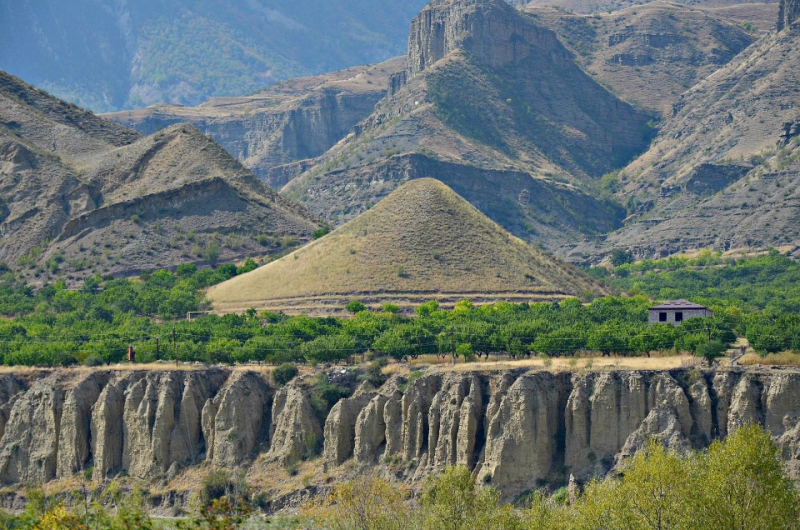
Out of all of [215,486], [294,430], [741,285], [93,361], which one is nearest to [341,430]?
[294,430]

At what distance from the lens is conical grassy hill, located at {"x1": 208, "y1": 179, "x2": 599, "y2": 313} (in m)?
143

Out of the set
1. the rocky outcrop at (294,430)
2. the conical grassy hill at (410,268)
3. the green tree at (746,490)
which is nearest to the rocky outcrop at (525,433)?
the rocky outcrop at (294,430)

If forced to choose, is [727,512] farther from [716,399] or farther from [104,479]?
[104,479]

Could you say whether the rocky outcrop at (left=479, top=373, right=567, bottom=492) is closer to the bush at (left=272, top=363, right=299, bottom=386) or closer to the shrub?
the bush at (left=272, top=363, right=299, bottom=386)

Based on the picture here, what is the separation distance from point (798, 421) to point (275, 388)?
34.0 metres

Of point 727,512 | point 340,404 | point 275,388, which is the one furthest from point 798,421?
point 275,388

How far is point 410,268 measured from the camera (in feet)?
487

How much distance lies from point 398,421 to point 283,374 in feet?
34.8

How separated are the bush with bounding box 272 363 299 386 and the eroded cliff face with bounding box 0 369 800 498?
0.67m

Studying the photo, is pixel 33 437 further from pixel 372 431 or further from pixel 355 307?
pixel 355 307

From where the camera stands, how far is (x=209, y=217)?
186000 millimetres

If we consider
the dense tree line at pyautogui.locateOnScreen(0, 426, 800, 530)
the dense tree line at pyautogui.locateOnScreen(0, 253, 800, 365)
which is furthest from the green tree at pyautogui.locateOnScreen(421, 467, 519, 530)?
the dense tree line at pyautogui.locateOnScreen(0, 253, 800, 365)

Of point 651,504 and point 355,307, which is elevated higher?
point 355,307

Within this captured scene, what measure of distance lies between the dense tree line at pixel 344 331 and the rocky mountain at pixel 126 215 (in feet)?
71.8
